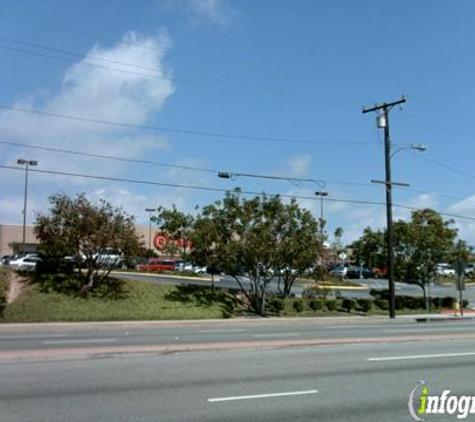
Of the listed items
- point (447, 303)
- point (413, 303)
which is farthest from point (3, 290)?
point (447, 303)

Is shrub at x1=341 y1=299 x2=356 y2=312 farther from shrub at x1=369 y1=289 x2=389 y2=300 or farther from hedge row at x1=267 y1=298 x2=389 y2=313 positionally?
shrub at x1=369 y1=289 x2=389 y2=300

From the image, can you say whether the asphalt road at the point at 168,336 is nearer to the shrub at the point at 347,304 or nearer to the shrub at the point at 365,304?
the shrub at the point at 347,304

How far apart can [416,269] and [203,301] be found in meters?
13.2

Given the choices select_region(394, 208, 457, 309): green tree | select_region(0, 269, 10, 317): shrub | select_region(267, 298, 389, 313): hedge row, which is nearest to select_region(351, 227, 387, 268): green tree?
select_region(394, 208, 457, 309): green tree

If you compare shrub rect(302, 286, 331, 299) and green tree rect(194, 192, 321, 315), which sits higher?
green tree rect(194, 192, 321, 315)

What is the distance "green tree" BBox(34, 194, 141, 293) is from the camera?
91.7 ft

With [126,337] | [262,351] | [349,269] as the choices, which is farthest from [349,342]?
[349,269]

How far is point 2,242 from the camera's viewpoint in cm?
8019

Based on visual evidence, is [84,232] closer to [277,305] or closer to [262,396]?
[277,305]

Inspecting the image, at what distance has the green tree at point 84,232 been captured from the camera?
91.7 ft

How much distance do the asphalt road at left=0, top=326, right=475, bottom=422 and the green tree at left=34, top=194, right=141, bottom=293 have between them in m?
16.4

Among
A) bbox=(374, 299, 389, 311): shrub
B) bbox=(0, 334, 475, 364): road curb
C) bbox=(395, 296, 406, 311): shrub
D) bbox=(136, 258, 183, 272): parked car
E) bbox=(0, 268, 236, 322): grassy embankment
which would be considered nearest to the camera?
bbox=(0, 334, 475, 364): road curb

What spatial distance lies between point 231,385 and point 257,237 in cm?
1912

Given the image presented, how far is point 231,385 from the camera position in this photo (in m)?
9.12
